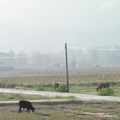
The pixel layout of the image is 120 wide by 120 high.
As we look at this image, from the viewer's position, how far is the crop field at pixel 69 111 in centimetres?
2119

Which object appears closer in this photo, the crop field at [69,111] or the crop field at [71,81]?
the crop field at [69,111]

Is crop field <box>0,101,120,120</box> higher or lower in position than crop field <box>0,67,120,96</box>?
lower

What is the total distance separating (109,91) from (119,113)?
40.8ft

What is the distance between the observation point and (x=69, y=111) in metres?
23.6

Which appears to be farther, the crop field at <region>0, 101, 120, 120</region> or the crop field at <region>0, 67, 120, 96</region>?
the crop field at <region>0, 67, 120, 96</region>

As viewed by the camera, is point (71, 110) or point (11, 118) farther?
point (71, 110)

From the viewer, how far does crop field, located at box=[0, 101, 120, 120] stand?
21188 millimetres

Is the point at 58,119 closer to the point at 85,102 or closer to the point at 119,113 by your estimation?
the point at 119,113

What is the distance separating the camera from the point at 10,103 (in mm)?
27938

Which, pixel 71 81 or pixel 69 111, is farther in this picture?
pixel 71 81

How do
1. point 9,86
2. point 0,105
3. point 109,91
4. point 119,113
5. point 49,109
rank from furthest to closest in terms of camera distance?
point 9,86 < point 109,91 < point 0,105 < point 49,109 < point 119,113

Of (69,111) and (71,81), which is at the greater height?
(71,81)

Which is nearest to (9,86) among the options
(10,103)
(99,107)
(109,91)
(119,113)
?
(109,91)

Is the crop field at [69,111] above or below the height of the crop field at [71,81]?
below
